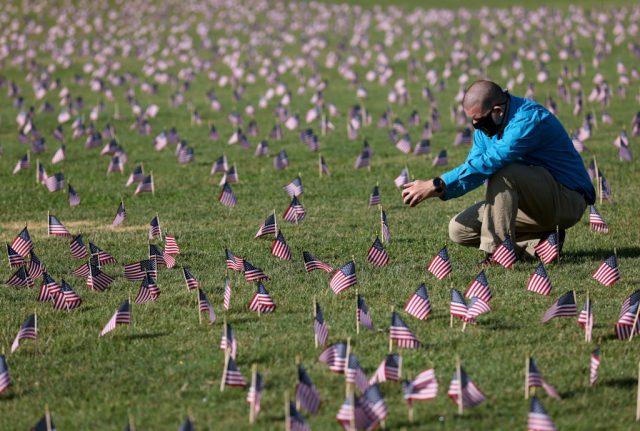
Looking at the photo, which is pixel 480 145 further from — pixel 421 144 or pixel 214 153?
pixel 214 153

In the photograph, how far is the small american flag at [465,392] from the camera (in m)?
5.82

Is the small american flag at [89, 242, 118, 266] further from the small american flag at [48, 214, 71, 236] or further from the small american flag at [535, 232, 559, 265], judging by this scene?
the small american flag at [535, 232, 559, 265]

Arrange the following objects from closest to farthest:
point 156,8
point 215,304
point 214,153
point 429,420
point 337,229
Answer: point 429,420, point 215,304, point 337,229, point 214,153, point 156,8

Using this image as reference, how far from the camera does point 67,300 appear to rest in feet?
26.5

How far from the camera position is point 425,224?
10.8 meters

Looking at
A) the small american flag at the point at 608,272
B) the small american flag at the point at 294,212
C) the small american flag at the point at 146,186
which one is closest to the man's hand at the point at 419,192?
the small american flag at the point at 608,272

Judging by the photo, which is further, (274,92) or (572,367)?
(274,92)

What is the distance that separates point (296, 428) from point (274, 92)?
53.5ft

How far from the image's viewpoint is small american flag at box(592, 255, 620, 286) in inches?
326

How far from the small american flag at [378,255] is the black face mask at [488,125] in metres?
1.26

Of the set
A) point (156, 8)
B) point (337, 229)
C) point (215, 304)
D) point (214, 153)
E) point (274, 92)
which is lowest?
point (215, 304)

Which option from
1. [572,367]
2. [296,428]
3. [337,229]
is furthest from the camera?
[337,229]

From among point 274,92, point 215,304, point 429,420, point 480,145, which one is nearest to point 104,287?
point 215,304

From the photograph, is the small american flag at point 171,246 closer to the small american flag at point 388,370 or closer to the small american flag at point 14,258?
the small american flag at point 14,258
